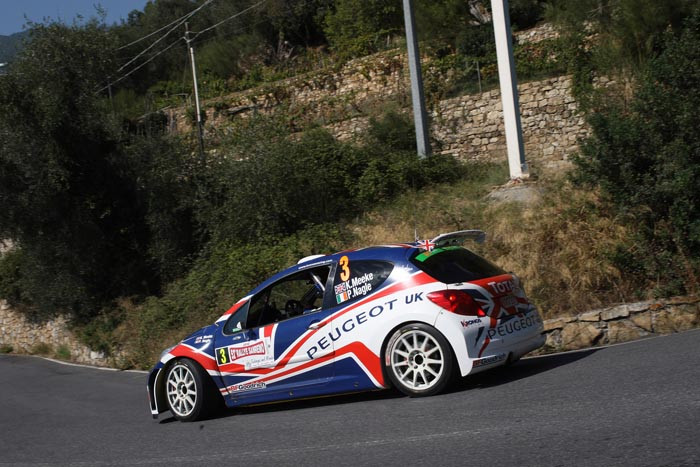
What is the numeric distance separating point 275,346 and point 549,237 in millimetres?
6610

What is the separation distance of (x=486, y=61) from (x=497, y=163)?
768 centimetres

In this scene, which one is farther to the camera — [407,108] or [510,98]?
[407,108]

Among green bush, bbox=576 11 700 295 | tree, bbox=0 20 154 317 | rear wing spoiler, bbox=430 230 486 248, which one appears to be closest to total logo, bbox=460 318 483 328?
rear wing spoiler, bbox=430 230 486 248

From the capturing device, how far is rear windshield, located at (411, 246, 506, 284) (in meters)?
7.97

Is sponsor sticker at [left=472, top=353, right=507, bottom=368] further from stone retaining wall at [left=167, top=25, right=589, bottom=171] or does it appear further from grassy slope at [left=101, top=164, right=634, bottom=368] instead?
stone retaining wall at [left=167, top=25, right=589, bottom=171]

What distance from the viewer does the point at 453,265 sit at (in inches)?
321

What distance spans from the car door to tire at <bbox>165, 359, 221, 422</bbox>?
255 mm

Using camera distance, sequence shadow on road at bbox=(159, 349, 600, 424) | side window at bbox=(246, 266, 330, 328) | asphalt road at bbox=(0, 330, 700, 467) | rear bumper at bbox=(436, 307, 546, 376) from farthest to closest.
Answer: side window at bbox=(246, 266, 330, 328), shadow on road at bbox=(159, 349, 600, 424), rear bumper at bbox=(436, 307, 546, 376), asphalt road at bbox=(0, 330, 700, 467)

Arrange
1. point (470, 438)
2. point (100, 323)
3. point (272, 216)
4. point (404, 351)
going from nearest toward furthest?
1. point (470, 438)
2. point (404, 351)
3. point (272, 216)
4. point (100, 323)

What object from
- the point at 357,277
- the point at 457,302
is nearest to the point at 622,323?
the point at 457,302

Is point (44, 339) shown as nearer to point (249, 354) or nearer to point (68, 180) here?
point (68, 180)

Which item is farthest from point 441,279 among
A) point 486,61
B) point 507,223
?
point 486,61

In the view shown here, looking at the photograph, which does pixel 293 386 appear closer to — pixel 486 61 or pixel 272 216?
pixel 272 216

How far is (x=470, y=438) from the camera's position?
595 cm
